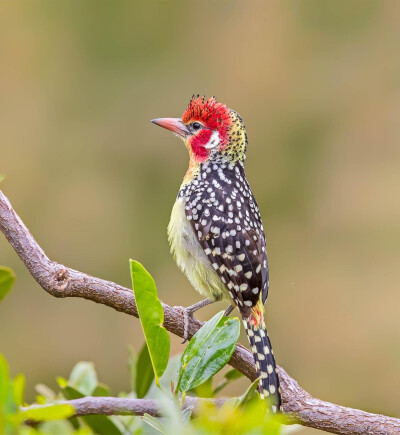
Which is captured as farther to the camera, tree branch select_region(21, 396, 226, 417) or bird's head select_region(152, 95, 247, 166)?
bird's head select_region(152, 95, 247, 166)

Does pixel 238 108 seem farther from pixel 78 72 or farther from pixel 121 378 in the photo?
pixel 121 378

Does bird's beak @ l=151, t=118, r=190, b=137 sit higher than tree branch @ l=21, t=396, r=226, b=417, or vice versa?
bird's beak @ l=151, t=118, r=190, b=137

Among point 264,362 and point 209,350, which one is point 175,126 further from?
point 209,350

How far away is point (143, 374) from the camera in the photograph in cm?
193

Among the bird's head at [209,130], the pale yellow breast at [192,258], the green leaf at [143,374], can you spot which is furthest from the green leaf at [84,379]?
the bird's head at [209,130]

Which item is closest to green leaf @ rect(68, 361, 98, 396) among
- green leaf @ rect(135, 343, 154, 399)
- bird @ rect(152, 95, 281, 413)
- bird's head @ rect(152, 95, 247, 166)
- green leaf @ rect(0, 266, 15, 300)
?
green leaf @ rect(135, 343, 154, 399)

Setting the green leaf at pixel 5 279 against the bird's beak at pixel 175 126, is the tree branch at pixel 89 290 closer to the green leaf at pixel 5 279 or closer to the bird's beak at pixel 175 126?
the green leaf at pixel 5 279

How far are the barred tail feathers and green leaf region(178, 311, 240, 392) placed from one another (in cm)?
72

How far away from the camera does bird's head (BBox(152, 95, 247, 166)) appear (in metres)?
2.83

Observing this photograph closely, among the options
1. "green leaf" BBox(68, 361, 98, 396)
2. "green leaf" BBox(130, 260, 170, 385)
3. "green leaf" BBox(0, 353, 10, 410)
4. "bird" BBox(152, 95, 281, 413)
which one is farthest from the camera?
"bird" BBox(152, 95, 281, 413)

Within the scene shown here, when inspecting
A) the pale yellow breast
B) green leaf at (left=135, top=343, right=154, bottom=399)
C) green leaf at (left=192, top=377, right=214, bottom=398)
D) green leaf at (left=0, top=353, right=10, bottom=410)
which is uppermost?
green leaf at (left=0, top=353, right=10, bottom=410)

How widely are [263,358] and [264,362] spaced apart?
2 cm

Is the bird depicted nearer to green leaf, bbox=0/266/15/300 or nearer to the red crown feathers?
the red crown feathers

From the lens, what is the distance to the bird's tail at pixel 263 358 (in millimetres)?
2127
